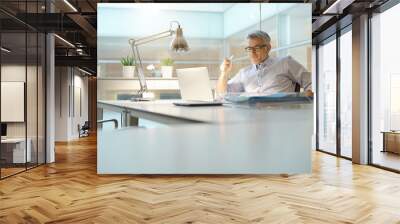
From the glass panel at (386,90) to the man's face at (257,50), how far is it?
2.92 m

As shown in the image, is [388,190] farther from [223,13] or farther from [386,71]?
[223,13]

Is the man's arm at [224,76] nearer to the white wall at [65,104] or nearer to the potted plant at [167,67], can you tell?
the potted plant at [167,67]

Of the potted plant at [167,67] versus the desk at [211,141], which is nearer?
the desk at [211,141]

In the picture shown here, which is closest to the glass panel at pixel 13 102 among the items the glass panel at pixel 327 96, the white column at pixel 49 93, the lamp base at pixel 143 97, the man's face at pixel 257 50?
the white column at pixel 49 93

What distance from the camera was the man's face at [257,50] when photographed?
4016 mm

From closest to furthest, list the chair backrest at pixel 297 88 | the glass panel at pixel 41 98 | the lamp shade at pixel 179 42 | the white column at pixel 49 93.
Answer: the chair backrest at pixel 297 88, the lamp shade at pixel 179 42, the glass panel at pixel 41 98, the white column at pixel 49 93

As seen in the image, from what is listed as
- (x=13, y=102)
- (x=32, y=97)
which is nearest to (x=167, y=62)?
(x=13, y=102)

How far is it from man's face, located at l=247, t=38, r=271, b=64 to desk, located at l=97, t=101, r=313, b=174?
0.47 meters

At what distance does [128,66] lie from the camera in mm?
4348

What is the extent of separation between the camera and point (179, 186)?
5.03 meters

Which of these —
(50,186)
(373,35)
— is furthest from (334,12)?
(50,186)

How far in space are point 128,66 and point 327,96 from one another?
18.9 feet

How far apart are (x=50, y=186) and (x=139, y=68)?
198 centimetres

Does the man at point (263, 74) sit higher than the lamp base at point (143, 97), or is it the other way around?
the man at point (263, 74)
